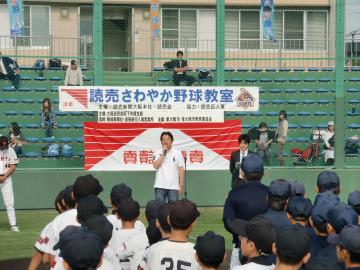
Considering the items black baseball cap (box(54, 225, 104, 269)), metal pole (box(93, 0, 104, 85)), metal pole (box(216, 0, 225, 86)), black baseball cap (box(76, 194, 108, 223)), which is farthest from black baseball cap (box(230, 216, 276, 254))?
metal pole (box(216, 0, 225, 86))

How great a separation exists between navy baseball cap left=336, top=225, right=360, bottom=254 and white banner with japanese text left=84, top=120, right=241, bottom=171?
12.6 m

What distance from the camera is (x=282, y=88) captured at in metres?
20.9

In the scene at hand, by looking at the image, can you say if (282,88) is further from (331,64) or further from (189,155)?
(189,155)

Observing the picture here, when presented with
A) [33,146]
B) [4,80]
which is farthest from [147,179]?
[4,80]

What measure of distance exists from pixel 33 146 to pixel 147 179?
2.55 m

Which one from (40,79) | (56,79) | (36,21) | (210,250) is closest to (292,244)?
(210,250)

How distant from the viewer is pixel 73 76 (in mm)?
19938

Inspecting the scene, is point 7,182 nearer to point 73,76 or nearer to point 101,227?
point 73,76

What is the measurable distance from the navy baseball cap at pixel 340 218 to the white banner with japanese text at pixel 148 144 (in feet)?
38.2

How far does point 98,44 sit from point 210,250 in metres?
13.3

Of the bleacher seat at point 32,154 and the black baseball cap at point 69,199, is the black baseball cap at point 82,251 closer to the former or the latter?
the black baseball cap at point 69,199

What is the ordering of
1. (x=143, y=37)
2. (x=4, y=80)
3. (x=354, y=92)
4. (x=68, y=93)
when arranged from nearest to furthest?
1. (x=68, y=93)
2. (x=4, y=80)
3. (x=354, y=92)
4. (x=143, y=37)

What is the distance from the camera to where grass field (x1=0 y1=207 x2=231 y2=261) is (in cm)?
1394

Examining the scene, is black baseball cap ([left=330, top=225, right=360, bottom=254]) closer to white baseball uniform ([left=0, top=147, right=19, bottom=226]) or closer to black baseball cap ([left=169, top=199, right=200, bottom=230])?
black baseball cap ([left=169, top=199, right=200, bottom=230])
